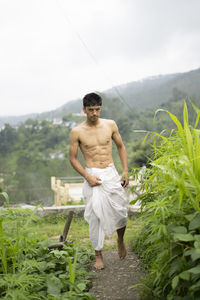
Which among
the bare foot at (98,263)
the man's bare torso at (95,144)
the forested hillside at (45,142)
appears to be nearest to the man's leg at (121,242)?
the bare foot at (98,263)

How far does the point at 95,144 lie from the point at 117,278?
51.7 inches

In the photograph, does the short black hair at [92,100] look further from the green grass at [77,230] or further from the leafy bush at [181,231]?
the green grass at [77,230]

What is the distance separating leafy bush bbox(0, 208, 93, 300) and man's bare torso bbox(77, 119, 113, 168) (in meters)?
0.94

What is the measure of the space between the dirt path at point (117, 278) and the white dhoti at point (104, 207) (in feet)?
0.87

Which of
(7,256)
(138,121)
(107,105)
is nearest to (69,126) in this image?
(107,105)

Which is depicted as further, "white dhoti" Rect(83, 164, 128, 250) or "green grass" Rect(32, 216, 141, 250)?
"green grass" Rect(32, 216, 141, 250)

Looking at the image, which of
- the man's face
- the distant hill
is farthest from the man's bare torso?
the distant hill

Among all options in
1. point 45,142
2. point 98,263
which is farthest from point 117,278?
point 45,142

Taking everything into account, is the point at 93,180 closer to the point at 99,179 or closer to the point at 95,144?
the point at 99,179

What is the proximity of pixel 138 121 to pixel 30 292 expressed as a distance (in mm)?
26437

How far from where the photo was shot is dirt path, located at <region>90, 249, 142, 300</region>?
2.83 meters

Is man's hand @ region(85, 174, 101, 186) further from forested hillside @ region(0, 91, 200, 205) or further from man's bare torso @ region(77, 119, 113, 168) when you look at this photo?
forested hillside @ region(0, 91, 200, 205)

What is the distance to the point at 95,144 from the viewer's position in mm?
3803

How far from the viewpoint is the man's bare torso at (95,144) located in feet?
12.5
